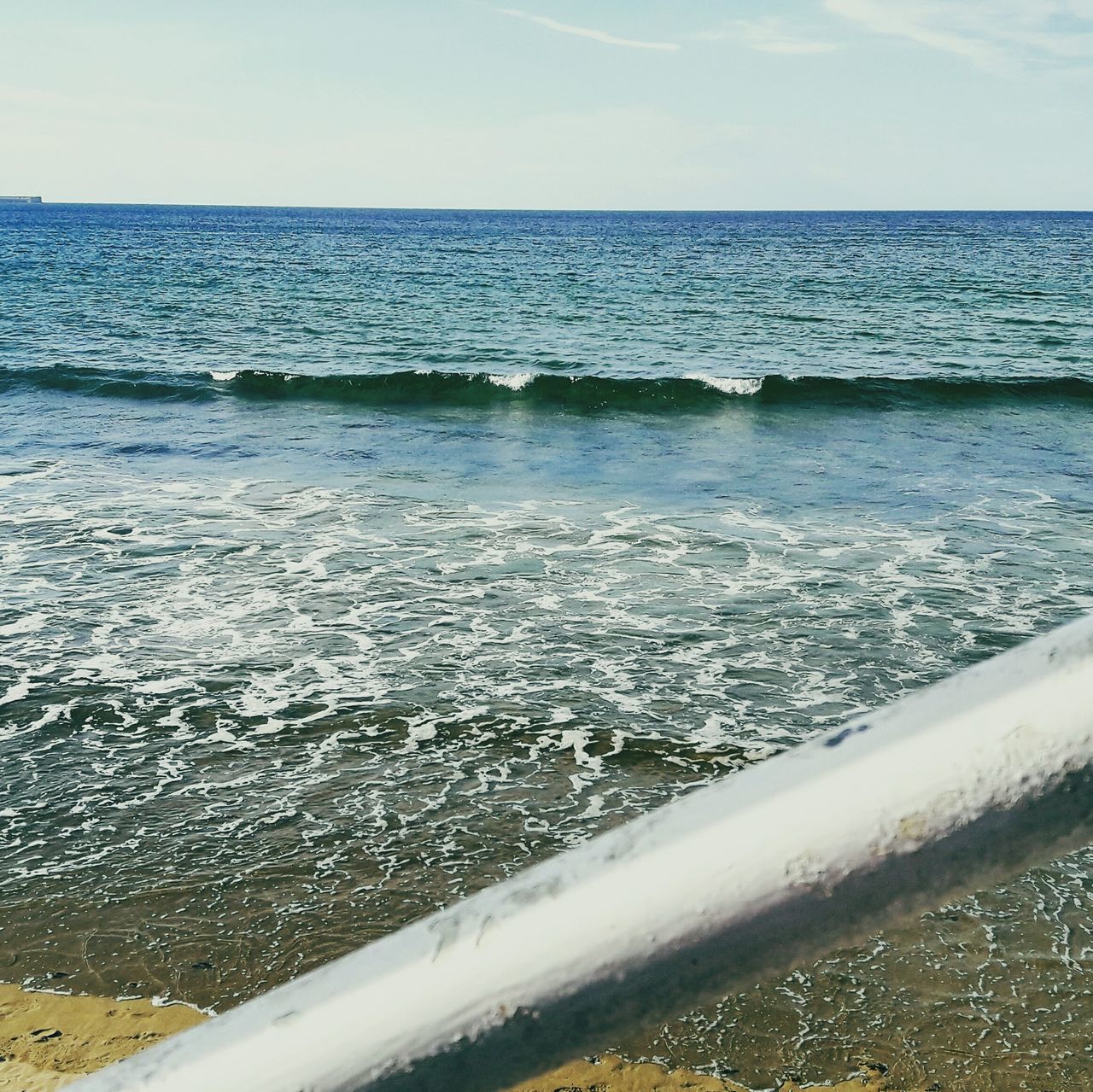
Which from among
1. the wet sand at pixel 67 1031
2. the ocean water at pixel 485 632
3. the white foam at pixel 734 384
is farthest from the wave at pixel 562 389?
the wet sand at pixel 67 1031

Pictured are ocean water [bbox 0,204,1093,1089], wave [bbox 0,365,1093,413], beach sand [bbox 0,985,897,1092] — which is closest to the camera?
beach sand [bbox 0,985,897,1092]

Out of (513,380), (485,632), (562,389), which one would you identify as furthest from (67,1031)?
(513,380)

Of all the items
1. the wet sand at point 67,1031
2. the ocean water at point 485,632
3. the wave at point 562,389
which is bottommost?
the wet sand at point 67,1031

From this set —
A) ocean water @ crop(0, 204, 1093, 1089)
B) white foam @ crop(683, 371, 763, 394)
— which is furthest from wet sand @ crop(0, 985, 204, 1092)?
white foam @ crop(683, 371, 763, 394)

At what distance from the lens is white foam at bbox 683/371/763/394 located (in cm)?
2161

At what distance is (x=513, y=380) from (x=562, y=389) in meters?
1.24

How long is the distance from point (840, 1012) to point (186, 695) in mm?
4675

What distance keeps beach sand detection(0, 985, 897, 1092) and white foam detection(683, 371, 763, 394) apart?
18.2 meters

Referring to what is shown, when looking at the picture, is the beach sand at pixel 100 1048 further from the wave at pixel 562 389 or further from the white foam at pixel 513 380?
the white foam at pixel 513 380

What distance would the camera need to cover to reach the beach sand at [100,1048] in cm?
410

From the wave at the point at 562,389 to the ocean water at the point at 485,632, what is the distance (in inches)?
4.7

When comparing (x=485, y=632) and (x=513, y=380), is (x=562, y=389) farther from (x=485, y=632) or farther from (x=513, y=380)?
(x=485, y=632)

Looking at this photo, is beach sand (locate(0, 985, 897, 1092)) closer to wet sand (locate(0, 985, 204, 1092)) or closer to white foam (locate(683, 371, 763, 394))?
wet sand (locate(0, 985, 204, 1092))

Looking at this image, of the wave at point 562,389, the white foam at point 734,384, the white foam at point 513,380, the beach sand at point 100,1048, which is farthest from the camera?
the white foam at point 513,380
